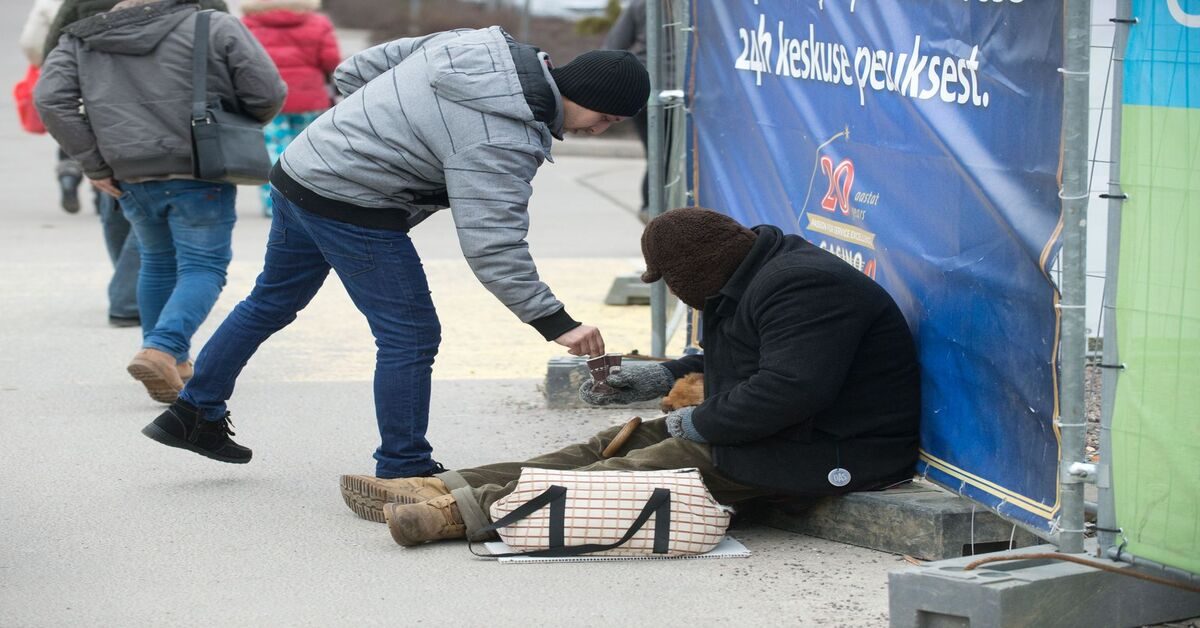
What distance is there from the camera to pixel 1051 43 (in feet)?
11.1

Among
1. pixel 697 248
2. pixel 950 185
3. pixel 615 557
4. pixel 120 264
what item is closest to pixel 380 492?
pixel 615 557

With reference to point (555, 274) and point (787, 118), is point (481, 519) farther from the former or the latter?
Result: point (555, 274)

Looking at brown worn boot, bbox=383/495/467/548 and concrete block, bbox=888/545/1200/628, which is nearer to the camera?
concrete block, bbox=888/545/1200/628

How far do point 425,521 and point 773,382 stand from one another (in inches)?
38.1

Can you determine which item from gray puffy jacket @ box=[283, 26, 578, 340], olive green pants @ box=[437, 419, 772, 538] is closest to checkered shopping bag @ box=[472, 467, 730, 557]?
olive green pants @ box=[437, 419, 772, 538]

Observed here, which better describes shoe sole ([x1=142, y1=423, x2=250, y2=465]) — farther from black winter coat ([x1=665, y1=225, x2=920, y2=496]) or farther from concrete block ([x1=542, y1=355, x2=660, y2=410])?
black winter coat ([x1=665, y1=225, x2=920, y2=496])

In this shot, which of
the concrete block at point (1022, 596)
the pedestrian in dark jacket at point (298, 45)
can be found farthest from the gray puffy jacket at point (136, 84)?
the pedestrian in dark jacket at point (298, 45)

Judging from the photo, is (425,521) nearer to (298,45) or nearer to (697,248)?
(697,248)

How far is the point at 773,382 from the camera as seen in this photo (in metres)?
3.90

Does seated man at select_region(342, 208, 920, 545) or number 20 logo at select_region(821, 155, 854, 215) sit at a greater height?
number 20 logo at select_region(821, 155, 854, 215)

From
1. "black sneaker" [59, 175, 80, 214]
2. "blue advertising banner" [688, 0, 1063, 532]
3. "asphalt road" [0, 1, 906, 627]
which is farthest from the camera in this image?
"black sneaker" [59, 175, 80, 214]

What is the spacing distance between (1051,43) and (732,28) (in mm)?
2169

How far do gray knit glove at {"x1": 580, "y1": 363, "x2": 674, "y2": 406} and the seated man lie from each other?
1.06 ft

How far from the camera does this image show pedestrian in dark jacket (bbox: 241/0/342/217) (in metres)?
10.2
